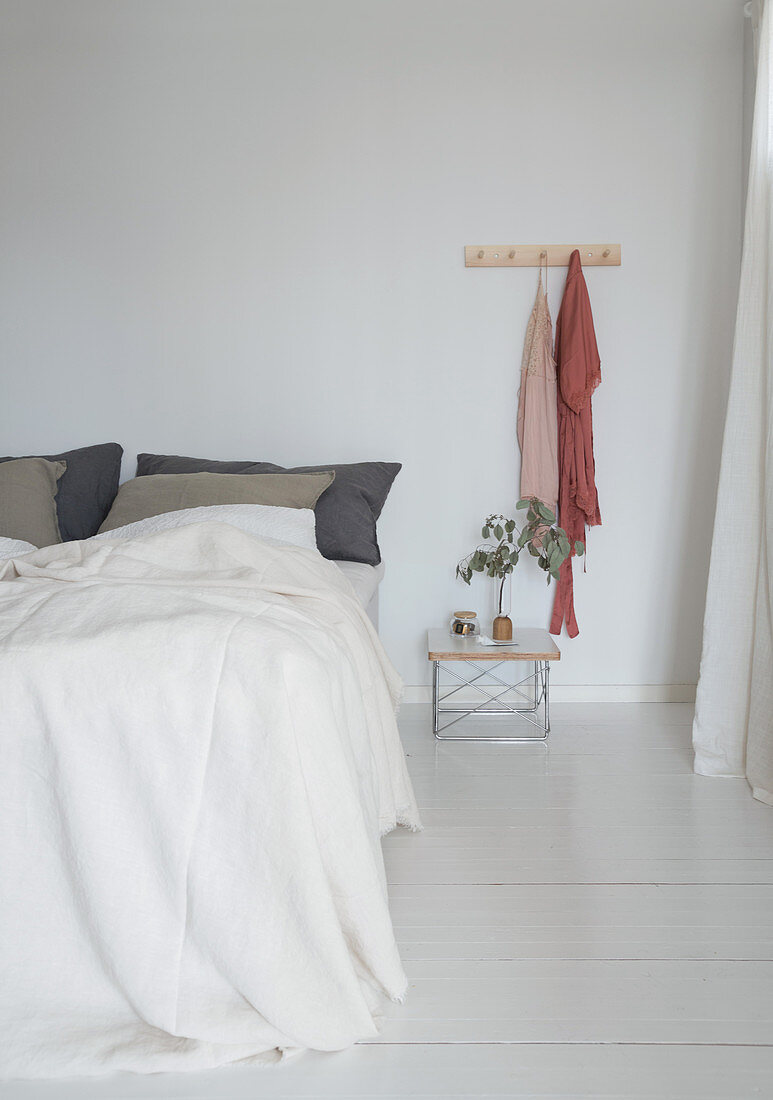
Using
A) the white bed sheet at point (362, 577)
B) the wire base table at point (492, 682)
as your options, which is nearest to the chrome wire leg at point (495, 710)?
the wire base table at point (492, 682)

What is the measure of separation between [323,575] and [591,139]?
220 centimetres

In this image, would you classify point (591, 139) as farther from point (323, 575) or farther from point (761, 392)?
point (323, 575)

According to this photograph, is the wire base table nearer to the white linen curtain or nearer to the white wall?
the white wall

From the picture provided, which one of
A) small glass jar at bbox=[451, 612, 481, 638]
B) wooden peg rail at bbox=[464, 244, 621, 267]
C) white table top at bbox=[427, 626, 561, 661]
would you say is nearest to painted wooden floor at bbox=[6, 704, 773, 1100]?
white table top at bbox=[427, 626, 561, 661]

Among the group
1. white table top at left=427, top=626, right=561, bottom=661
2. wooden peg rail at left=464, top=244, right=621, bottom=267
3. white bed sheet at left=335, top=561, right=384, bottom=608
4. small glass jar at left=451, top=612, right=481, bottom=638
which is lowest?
white table top at left=427, top=626, right=561, bottom=661

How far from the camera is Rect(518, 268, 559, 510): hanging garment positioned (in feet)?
11.0

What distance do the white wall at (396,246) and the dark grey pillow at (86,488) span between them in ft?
0.68

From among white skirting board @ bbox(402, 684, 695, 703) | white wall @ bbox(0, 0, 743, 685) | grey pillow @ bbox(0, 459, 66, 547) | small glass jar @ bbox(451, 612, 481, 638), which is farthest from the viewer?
white skirting board @ bbox(402, 684, 695, 703)

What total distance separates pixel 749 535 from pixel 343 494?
134 centimetres

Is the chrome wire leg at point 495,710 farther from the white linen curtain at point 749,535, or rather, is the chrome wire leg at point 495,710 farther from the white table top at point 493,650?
the white linen curtain at point 749,535

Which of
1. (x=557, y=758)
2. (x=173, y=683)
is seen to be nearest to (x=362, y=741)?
(x=173, y=683)

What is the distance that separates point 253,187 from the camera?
135 inches

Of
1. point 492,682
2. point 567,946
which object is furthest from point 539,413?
point 567,946

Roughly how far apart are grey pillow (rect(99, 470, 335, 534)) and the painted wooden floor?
99 centimetres
